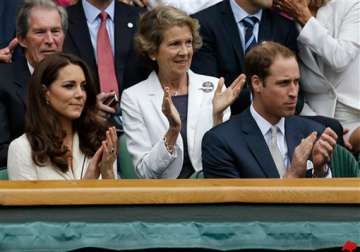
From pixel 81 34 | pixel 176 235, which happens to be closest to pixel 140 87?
pixel 81 34

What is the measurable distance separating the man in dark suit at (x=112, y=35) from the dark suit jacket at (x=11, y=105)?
39 centimetres

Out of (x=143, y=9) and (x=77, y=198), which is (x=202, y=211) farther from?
(x=143, y=9)

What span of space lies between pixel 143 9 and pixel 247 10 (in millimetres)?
571

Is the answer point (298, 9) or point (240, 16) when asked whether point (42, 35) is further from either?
point (298, 9)

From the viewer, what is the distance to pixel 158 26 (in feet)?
20.5

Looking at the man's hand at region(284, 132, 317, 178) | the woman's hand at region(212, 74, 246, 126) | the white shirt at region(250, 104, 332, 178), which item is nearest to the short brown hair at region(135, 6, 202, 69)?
the woman's hand at region(212, 74, 246, 126)

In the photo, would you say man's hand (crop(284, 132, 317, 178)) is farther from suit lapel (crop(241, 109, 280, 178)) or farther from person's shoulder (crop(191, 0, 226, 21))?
person's shoulder (crop(191, 0, 226, 21))

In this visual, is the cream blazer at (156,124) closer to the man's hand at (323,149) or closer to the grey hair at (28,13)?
the grey hair at (28,13)

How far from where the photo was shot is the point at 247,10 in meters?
6.70

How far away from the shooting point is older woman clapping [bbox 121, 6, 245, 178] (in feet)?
19.2

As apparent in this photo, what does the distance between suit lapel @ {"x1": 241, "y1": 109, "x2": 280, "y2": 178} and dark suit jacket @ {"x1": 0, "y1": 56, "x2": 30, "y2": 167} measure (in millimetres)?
1119

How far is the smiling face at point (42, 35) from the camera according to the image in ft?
20.6

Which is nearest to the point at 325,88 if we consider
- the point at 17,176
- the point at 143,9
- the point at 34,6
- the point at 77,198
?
the point at 143,9

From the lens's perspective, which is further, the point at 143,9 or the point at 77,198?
the point at 143,9
